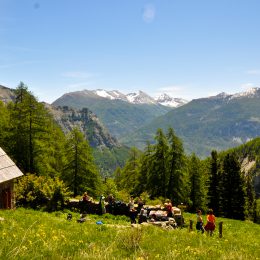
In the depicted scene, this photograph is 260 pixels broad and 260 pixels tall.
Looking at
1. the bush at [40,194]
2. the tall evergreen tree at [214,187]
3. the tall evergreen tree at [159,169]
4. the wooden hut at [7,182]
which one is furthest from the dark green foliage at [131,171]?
the wooden hut at [7,182]

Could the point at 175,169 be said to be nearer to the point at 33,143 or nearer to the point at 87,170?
the point at 87,170

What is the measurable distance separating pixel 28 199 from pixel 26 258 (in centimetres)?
2909

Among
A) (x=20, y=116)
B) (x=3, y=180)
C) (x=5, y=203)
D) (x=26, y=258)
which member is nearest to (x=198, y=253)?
(x=26, y=258)

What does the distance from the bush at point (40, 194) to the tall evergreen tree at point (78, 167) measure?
18.4m

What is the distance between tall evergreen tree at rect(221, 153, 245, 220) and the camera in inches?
2721

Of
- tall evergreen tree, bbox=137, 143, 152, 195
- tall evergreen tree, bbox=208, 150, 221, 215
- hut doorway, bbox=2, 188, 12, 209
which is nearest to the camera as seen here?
hut doorway, bbox=2, 188, 12, 209

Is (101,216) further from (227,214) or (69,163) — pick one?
(227,214)

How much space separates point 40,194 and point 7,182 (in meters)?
4.02

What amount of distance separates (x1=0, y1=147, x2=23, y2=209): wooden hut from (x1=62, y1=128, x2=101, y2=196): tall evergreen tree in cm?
2065

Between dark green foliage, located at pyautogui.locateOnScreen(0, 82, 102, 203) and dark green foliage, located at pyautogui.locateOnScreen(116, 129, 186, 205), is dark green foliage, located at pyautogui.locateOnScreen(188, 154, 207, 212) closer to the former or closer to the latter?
dark green foliage, located at pyautogui.locateOnScreen(116, 129, 186, 205)

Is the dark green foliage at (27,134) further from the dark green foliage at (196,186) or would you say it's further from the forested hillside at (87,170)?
the dark green foliage at (196,186)

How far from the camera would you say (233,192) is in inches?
2749

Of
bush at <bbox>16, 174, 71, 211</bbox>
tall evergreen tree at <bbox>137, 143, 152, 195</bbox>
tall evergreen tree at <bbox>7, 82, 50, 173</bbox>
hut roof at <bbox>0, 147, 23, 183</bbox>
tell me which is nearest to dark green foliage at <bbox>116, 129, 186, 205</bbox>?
tall evergreen tree at <bbox>137, 143, 152, 195</bbox>

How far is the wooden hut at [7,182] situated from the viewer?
1182 inches
